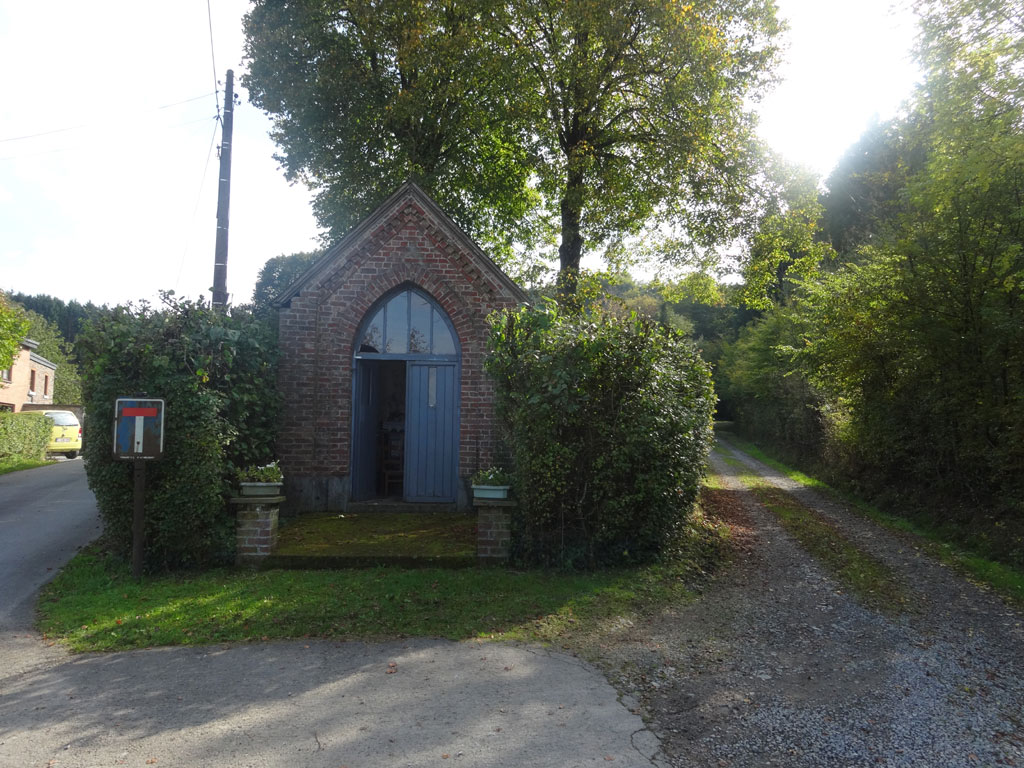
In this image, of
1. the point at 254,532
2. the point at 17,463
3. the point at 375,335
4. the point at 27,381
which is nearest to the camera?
the point at 254,532

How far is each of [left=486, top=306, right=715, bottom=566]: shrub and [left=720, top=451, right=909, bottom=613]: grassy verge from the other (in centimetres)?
228

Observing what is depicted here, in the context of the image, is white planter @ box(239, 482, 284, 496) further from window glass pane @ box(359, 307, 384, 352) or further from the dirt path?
the dirt path

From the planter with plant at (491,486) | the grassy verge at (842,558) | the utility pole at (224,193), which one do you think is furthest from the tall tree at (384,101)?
the planter with plant at (491,486)

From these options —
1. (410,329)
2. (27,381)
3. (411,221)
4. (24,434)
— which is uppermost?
(411,221)

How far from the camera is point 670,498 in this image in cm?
870

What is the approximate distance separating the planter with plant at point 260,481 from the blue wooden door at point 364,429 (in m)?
2.99

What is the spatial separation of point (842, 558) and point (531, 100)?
1260cm

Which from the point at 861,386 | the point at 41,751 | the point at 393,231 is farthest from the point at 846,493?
the point at 41,751

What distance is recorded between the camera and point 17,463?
21078 millimetres

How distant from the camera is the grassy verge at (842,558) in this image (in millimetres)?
7816

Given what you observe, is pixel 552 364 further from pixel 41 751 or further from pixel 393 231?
pixel 41 751

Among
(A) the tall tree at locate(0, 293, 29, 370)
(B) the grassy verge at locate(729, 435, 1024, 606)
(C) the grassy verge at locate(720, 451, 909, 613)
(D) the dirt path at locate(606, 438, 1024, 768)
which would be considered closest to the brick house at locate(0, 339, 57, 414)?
(A) the tall tree at locate(0, 293, 29, 370)

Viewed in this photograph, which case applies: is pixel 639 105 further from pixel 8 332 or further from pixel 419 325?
pixel 8 332

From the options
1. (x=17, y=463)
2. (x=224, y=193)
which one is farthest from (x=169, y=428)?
(x=17, y=463)
